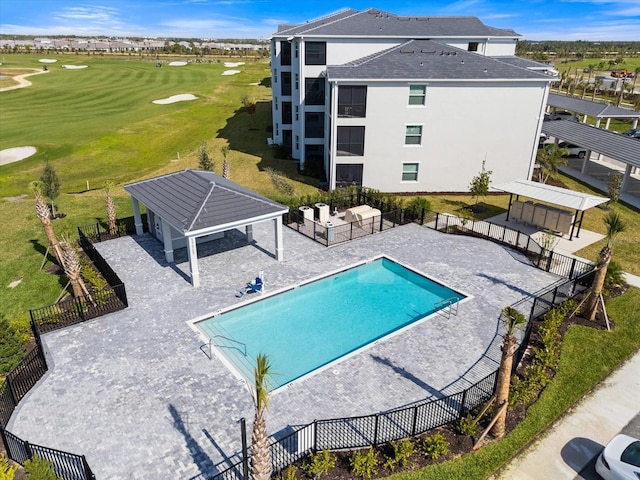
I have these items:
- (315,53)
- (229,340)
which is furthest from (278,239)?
(315,53)

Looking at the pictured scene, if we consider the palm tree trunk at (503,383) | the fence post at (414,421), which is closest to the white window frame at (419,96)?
the palm tree trunk at (503,383)

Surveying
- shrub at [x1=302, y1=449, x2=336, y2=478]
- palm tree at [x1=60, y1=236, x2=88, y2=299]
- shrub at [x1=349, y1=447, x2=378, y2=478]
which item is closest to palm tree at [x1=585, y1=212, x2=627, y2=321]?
shrub at [x1=349, y1=447, x2=378, y2=478]

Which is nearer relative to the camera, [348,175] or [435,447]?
[435,447]

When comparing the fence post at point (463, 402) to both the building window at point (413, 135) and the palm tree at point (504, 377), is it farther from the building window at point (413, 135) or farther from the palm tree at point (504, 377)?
the building window at point (413, 135)

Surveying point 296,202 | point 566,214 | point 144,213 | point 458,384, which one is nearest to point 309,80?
point 296,202

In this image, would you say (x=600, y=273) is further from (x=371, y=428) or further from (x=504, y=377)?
(x=371, y=428)

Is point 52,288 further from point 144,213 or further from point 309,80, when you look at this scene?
point 309,80
